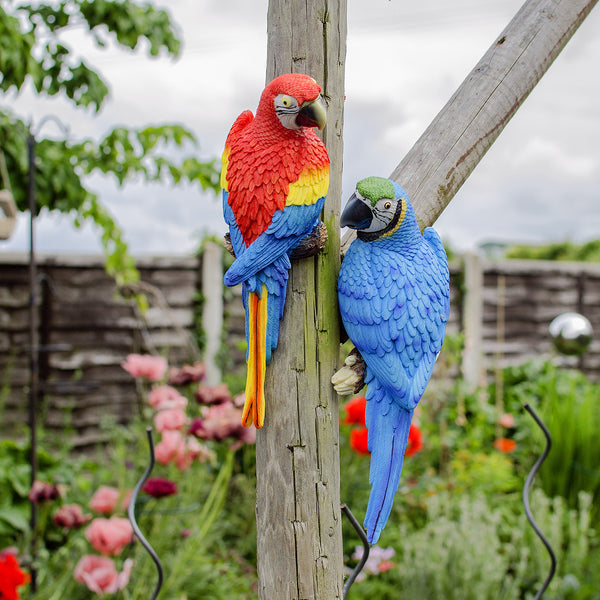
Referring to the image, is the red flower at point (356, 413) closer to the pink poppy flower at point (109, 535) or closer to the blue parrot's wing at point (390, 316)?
the pink poppy flower at point (109, 535)

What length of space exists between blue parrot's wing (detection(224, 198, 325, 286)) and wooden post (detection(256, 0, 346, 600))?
0.09 metres

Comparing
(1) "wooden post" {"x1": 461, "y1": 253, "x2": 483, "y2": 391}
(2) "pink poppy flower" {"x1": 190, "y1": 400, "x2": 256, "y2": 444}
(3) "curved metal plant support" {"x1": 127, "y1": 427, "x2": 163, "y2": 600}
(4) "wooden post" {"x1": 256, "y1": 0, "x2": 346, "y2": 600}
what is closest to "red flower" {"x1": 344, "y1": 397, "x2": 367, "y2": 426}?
(2) "pink poppy flower" {"x1": 190, "y1": 400, "x2": 256, "y2": 444}

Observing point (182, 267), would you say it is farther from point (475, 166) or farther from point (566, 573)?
point (475, 166)

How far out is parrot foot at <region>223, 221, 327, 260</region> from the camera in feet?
3.16

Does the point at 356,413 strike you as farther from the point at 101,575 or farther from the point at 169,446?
the point at 101,575

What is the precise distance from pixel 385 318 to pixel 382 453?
22 cm

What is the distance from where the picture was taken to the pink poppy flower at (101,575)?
1.66m

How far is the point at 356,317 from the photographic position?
97 cm

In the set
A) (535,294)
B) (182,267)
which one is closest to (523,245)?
(535,294)

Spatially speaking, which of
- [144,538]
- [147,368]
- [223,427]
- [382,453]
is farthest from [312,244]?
[147,368]

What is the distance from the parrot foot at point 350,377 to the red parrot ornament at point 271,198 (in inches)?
5.0

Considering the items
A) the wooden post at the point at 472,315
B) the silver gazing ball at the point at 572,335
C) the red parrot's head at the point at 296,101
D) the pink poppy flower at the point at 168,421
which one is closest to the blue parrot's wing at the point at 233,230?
the red parrot's head at the point at 296,101

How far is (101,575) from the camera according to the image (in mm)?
1690

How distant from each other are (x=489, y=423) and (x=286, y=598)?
3781 mm
